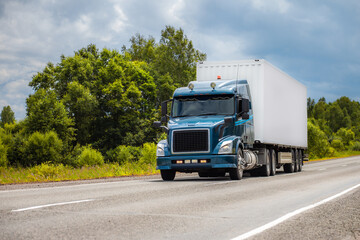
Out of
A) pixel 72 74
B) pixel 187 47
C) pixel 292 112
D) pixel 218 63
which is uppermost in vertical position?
pixel 187 47

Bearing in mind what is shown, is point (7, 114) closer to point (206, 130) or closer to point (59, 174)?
point (59, 174)

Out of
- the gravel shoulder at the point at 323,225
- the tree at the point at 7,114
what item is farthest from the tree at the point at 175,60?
the tree at the point at 7,114

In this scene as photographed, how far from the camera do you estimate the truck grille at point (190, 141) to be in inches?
624

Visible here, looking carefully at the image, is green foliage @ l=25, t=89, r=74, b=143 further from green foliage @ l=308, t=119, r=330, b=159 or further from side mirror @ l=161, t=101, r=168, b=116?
side mirror @ l=161, t=101, r=168, b=116

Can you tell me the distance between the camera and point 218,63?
773 inches

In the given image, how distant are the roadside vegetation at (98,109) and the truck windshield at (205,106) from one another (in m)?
27.5

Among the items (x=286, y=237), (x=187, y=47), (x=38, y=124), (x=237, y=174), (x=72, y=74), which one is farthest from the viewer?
(x=187, y=47)

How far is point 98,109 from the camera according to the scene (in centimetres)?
5650

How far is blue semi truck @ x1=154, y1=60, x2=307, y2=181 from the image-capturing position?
1585 cm

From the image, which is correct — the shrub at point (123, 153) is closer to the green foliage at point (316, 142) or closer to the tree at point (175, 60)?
the tree at point (175, 60)

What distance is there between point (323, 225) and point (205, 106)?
10511mm

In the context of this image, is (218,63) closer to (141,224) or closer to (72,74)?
(141,224)

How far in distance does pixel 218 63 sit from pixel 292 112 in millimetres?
→ 6432

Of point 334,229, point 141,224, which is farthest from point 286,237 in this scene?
point 141,224
